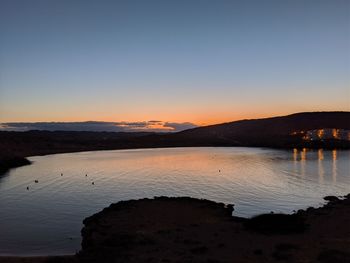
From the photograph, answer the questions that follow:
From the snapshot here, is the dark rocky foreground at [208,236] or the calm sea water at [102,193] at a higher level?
the dark rocky foreground at [208,236]

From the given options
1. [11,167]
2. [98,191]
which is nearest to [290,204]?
[98,191]

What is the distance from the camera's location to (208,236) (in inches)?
1109

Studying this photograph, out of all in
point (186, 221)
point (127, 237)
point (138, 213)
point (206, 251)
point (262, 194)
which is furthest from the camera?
point (262, 194)

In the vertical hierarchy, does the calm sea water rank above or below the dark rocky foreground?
below

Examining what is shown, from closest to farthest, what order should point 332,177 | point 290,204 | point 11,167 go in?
1. point 290,204
2. point 332,177
3. point 11,167

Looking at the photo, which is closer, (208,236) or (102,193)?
(208,236)

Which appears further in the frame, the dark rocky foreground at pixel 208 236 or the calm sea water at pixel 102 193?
the calm sea water at pixel 102 193

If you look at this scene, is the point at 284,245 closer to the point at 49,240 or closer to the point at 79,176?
the point at 49,240

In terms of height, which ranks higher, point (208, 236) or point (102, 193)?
point (208, 236)

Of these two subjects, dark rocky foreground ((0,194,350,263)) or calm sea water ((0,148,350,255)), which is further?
calm sea water ((0,148,350,255))

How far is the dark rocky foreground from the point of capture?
23.2m

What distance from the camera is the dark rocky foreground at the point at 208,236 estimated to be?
23188 mm

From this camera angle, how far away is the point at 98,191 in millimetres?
54000

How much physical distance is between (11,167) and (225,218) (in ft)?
223
